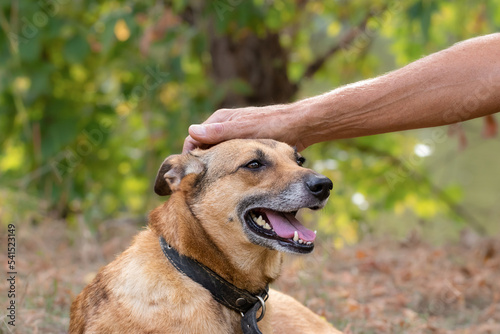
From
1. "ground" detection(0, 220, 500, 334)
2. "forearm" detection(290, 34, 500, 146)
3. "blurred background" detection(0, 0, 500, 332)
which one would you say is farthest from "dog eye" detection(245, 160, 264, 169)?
"blurred background" detection(0, 0, 500, 332)

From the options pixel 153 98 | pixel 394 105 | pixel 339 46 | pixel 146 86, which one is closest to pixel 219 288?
pixel 394 105

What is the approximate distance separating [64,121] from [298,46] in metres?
4.06

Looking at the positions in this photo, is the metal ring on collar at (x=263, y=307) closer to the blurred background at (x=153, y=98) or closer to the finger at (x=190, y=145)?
the finger at (x=190, y=145)

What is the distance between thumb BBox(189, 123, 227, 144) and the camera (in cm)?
A: 323

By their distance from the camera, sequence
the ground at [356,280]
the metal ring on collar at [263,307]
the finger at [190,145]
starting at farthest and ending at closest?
the ground at [356,280], the finger at [190,145], the metal ring on collar at [263,307]

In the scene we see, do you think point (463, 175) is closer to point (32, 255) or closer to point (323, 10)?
point (323, 10)

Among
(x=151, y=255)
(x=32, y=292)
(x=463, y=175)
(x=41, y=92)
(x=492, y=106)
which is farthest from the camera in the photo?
(x=463, y=175)

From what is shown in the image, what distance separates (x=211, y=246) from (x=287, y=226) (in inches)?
16.6

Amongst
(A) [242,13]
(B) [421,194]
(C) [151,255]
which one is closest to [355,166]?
(B) [421,194]

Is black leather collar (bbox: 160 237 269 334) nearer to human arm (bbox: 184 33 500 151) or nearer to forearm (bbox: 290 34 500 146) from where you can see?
human arm (bbox: 184 33 500 151)

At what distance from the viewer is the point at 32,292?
4270 mm

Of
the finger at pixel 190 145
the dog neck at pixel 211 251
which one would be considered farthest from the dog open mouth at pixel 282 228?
the finger at pixel 190 145

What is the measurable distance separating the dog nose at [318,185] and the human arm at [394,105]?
0.50 meters

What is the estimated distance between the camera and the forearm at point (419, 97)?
10.1 ft
